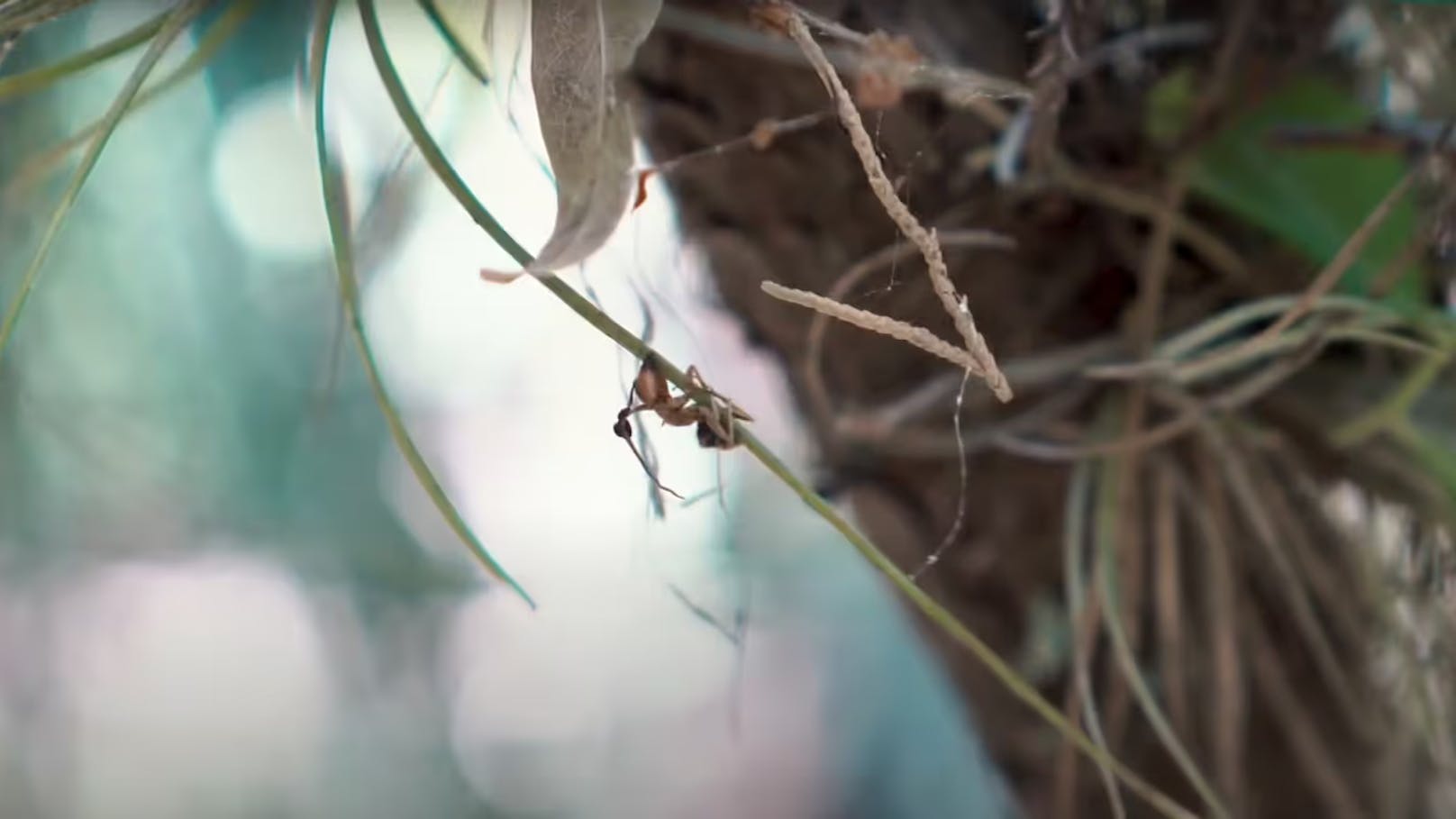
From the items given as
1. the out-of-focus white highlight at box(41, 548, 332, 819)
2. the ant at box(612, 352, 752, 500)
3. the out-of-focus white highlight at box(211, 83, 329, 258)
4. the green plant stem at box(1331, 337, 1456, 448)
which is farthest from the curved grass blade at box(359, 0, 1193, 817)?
the out-of-focus white highlight at box(41, 548, 332, 819)

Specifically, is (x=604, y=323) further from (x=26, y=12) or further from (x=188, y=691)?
→ (x=188, y=691)

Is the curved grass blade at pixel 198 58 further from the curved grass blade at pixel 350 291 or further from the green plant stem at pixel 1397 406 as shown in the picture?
the green plant stem at pixel 1397 406

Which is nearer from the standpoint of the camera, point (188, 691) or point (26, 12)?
point (26, 12)

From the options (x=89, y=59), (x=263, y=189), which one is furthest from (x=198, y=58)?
(x=263, y=189)

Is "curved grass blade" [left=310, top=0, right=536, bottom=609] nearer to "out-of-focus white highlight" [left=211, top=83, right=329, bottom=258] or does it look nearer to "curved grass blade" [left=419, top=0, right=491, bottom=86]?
"curved grass blade" [left=419, top=0, right=491, bottom=86]

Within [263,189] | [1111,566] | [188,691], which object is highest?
[263,189]

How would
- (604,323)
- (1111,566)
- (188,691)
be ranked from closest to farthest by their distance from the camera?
(604,323) → (1111,566) → (188,691)

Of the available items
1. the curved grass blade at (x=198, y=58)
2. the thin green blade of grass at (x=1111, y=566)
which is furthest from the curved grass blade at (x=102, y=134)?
the thin green blade of grass at (x=1111, y=566)
